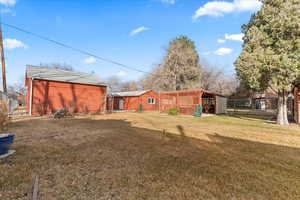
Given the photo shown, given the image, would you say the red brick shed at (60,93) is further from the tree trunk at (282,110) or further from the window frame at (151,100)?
the tree trunk at (282,110)

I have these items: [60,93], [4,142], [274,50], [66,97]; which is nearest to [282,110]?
[274,50]

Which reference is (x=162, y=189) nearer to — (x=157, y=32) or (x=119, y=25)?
(x=119, y=25)

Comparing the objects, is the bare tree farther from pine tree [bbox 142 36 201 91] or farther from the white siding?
the white siding

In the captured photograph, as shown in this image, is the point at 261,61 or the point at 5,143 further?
the point at 261,61

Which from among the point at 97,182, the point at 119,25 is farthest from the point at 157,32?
the point at 97,182

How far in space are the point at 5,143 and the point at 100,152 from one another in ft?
7.46

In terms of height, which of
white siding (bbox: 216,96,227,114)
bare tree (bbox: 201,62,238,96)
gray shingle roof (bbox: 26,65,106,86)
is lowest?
white siding (bbox: 216,96,227,114)

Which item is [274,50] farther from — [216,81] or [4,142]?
[216,81]

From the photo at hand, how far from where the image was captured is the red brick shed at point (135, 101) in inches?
842

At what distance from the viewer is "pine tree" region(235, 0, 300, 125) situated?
7.93 metres

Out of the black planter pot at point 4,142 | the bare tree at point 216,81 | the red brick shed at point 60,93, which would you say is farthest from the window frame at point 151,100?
the black planter pot at point 4,142

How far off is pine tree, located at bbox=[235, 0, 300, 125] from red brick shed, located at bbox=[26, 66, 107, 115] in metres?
13.7

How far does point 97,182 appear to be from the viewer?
2.55m

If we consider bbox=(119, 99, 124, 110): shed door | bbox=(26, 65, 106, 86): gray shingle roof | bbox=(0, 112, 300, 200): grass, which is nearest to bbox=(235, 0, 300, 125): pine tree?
bbox=(0, 112, 300, 200): grass
